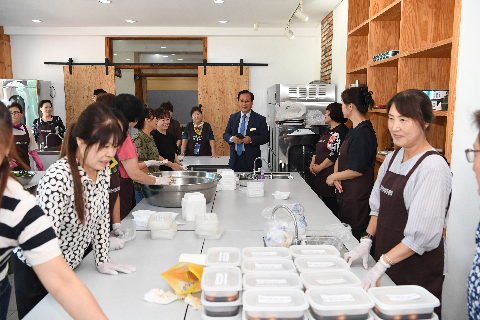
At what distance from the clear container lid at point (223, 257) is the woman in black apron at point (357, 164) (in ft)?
5.84

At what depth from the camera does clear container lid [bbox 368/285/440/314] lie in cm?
111

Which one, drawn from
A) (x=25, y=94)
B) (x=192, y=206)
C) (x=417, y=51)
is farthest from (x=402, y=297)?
(x=25, y=94)

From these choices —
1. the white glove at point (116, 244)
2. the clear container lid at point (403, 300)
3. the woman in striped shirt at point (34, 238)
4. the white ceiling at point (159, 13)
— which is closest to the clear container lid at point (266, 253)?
the clear container lid at point (403, 300)

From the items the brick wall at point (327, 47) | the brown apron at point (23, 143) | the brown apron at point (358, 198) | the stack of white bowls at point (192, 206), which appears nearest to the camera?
the stack of white bowls at point (192, 206)

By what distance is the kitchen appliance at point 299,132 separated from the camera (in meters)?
5.53

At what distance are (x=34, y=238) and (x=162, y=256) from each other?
3.07 feet

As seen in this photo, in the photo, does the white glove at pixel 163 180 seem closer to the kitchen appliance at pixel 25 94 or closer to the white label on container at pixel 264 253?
the white label on container at pixel 264 253

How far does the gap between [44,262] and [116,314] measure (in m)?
0.45

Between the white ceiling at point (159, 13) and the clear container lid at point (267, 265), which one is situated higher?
the white ceiling at point (159, 13)

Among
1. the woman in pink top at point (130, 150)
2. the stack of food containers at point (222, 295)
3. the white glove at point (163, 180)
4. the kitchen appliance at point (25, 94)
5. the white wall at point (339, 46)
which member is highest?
the white wall at point (339, 46)

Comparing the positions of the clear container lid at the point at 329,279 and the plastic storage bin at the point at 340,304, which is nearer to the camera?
the plastic storage bin at the point at 340,304

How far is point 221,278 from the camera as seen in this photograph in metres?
1.26

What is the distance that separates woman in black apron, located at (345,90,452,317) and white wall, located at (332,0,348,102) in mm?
3813

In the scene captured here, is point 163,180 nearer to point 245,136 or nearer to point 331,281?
point 331,281
